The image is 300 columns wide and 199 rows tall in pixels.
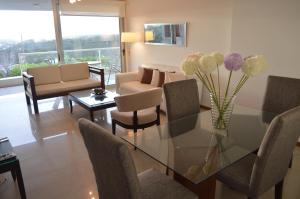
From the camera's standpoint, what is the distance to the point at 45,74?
4.95 meters

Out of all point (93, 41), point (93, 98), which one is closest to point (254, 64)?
point (93, 98)

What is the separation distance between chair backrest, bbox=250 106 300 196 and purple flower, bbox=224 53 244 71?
1.54ft

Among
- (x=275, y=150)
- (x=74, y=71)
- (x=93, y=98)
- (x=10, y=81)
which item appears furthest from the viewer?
(x=10, y=81)

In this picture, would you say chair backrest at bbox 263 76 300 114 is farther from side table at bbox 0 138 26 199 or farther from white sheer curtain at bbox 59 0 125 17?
white sheer curtain at bbox 59 0 125 17

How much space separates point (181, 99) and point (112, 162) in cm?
137

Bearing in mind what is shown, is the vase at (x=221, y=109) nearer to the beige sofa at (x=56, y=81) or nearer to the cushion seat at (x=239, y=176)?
the cushion seat at (x=239, y=176)

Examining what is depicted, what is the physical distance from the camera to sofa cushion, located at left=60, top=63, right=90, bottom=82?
5219 millimetres

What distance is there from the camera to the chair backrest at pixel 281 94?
2264mm

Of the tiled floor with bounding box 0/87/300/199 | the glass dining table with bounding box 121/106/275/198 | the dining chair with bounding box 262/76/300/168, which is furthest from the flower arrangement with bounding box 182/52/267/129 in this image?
the tiled floor with bounding box 0/87/300/199

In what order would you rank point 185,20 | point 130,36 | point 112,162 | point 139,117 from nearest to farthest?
point 112,162 → point 139,117 → point 185,20 → point 130,36

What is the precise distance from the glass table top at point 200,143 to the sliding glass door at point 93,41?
14.8 feet

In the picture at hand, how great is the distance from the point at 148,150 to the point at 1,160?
126 cm

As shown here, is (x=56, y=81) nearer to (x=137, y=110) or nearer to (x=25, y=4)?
(x=25, y=4)

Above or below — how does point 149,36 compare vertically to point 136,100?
above
